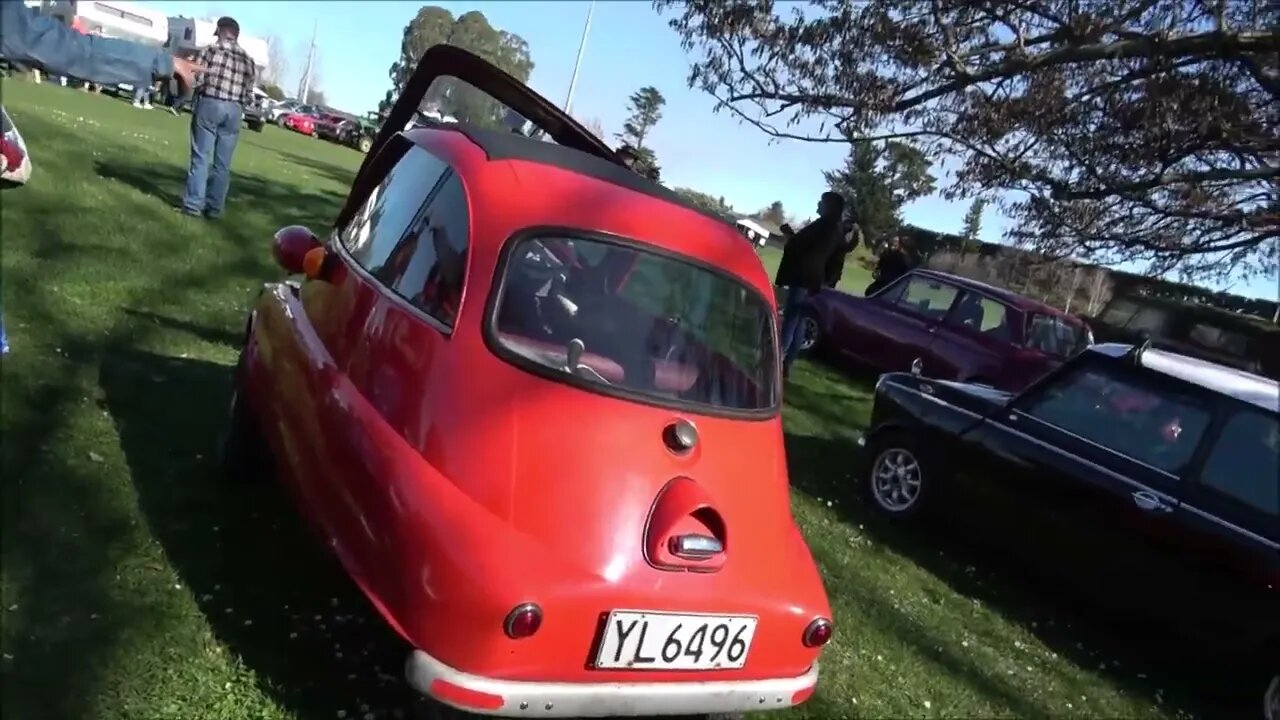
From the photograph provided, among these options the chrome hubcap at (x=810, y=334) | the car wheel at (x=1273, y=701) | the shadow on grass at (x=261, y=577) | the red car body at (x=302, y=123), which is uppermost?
the chrome hubcap at (x=810, y=334)

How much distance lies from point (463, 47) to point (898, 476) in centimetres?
375

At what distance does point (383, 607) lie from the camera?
9.40 ft

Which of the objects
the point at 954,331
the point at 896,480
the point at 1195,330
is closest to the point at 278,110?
the point at 954,331

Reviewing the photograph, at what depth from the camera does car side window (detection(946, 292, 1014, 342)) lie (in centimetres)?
1048

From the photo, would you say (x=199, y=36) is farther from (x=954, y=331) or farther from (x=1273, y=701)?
(x=1273, y=701)

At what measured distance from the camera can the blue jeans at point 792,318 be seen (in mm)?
9891

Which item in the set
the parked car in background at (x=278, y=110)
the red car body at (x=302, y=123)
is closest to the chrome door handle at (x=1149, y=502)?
the red car body at (x=302, y=123)

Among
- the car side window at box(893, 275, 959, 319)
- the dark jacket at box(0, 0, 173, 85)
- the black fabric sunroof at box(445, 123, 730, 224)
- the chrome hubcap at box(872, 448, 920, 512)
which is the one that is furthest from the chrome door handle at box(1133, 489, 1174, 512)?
the car side window at box(893, 275, 959, 319)

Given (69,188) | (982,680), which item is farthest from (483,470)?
(69,188)

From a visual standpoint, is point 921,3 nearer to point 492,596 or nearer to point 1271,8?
point 1271,8

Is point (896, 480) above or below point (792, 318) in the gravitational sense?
below

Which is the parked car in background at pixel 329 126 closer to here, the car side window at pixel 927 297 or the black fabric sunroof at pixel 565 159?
the car side window at pixel 927 297

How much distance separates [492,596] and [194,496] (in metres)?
2.23

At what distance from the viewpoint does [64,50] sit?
1935mm
